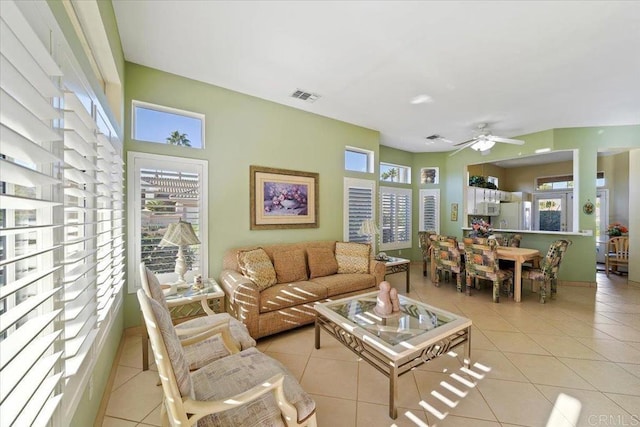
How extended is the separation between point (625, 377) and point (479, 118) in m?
3.80

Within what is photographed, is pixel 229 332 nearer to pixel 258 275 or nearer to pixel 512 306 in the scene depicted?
pixel 258 275

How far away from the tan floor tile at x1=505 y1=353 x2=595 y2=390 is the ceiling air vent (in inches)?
149

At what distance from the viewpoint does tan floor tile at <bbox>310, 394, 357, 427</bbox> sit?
5.55ft

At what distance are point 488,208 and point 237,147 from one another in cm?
683

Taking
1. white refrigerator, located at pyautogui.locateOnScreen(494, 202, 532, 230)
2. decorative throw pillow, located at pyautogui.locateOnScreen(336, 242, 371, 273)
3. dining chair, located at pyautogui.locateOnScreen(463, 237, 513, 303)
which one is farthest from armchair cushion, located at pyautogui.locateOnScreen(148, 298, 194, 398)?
white refrigerator, located at pyautogui.locateOnScreen(494, 202, 532, 230)

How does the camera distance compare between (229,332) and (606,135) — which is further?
(606,135)

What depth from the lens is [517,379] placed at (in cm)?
211

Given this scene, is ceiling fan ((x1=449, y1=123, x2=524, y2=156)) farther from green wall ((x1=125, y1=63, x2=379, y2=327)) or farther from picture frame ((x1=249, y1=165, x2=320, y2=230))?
picture frame ((x1=249, y1=165, x2=320, y2=230))

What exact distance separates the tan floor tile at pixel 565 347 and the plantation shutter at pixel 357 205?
2751 millimetres

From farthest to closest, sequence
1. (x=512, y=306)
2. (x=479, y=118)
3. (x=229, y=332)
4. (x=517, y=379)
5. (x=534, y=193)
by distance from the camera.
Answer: (x=534, y=193), (x=479, y=118), (x=512, y=306), (x=517, y=379), (x=229, y=332)

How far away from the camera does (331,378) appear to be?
7.04 ft

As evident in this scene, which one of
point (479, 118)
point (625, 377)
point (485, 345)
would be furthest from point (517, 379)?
point (479, 118)

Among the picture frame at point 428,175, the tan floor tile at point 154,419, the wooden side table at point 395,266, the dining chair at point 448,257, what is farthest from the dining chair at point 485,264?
the tan floor tile at point 154,419

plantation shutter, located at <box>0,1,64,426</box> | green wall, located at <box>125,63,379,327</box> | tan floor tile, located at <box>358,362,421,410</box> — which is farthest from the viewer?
green wall, located at <box>125,63,379,327</box>
